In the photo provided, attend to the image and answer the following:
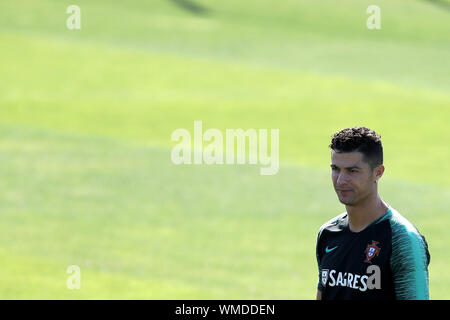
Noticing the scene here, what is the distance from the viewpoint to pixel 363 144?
5484 millimetres

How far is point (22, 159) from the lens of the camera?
2039 cm

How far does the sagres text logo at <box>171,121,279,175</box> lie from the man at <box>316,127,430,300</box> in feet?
46.2

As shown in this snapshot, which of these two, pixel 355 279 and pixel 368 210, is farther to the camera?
pixel 368 210

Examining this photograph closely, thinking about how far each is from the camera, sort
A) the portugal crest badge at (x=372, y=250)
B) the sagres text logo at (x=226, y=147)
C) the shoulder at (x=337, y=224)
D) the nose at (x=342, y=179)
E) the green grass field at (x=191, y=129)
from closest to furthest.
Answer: the portugal crest badge at (x=372, y=250) < the nose at (x=342, y=179) < the shoulder at (x=337, y=224) < the green grass field at (x=191, y=129) < the sagres text logo at (x=226, y=147)

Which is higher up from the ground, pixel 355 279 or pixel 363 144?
pixel 363 144

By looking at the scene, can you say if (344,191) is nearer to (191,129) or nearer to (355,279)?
(355,279)

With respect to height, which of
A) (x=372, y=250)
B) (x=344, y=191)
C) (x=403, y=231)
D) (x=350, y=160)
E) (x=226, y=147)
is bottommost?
(x=372, y=250)

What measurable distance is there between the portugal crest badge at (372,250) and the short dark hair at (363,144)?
1.56 feet

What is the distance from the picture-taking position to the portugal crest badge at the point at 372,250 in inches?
208

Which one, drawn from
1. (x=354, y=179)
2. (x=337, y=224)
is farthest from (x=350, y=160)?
(x=337, y=224)

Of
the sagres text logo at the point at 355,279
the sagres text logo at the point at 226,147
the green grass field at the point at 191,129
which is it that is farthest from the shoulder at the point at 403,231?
the sagres text logo at the point at 226,147

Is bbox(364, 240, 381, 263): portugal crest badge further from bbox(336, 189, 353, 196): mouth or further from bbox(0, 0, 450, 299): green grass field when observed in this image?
bbox(0, 0, 450, 299): green grass field

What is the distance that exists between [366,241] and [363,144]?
59cm

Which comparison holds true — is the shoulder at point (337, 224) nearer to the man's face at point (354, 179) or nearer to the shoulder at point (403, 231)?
the man's face at point (354, 179)
